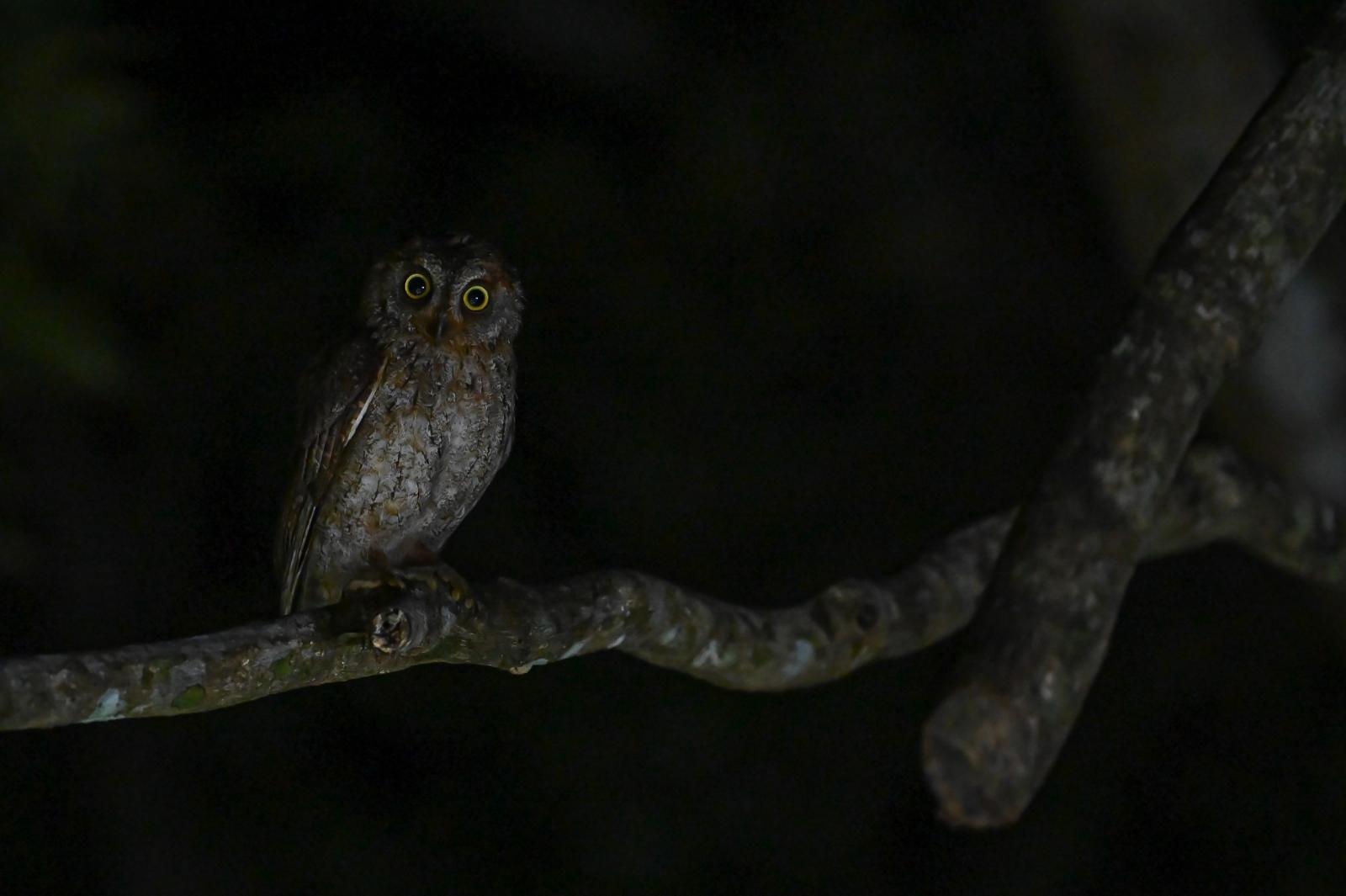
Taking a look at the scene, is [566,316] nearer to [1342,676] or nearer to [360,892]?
[360,892]

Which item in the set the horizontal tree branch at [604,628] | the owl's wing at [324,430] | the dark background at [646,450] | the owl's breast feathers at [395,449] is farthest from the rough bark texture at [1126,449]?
the dark background at [646,450]

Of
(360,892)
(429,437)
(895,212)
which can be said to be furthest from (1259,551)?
(360,892)

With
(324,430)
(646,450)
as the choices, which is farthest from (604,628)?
(646,450)

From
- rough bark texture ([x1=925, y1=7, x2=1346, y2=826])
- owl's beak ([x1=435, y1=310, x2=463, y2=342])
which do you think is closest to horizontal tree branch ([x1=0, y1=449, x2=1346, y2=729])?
owl's beak ([x1=435, y1=310, x2=463, y2=342])

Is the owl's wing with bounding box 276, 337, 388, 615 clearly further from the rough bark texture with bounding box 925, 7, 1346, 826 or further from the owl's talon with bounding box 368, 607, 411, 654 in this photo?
the rough bark texture with bounding box 925, 7, 1346, 826

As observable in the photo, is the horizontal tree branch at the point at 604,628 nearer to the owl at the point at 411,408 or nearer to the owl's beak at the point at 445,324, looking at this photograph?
the owl at the point at 411,408

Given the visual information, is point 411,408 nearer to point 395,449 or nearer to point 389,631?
point 395,449

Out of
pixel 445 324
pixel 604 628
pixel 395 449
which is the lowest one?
pixel 604 628
